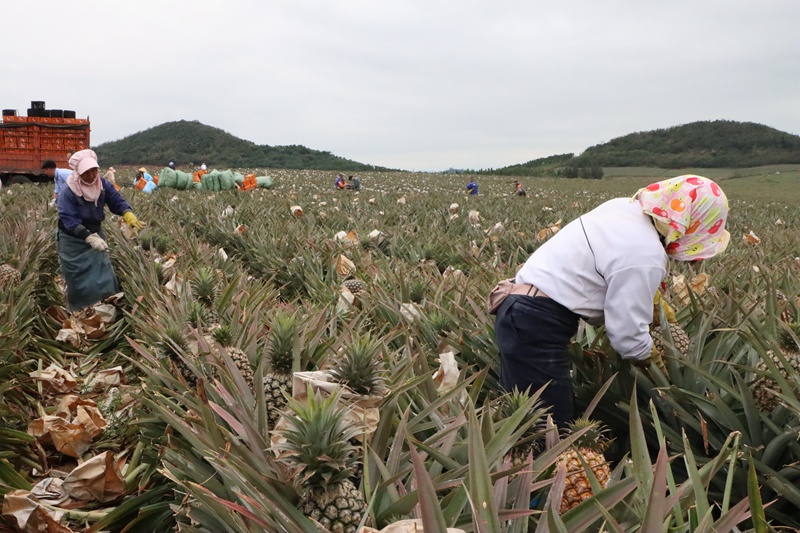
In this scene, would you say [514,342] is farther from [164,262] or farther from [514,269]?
[164,262]

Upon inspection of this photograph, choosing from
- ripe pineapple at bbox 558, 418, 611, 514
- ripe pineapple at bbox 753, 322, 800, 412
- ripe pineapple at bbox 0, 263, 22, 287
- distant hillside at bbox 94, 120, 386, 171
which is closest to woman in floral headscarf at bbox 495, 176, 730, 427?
ripe pineapple at bbox 753, 322, 800, 412

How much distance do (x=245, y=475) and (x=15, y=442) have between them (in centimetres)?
230

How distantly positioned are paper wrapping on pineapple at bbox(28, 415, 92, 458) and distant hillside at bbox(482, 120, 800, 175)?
5547 cm

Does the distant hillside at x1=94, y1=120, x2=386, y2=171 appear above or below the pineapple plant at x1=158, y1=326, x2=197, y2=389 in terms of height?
above

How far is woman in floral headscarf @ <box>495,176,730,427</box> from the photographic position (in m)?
2.49

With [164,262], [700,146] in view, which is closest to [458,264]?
[164,262]

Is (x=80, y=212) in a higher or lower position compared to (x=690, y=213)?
lower

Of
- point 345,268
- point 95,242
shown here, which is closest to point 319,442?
point 345,268

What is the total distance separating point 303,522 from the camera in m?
1.44

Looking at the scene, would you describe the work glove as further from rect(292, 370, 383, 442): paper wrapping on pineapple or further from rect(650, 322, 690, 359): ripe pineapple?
rect(650, 322, 690, 359): ripe pineapple

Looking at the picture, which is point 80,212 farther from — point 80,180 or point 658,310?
point 658,310

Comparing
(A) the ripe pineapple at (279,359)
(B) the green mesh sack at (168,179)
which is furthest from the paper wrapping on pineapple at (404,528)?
(B) the green mesh sack at (168,179)

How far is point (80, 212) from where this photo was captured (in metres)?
5.87

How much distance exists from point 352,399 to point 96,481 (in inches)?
65.1
